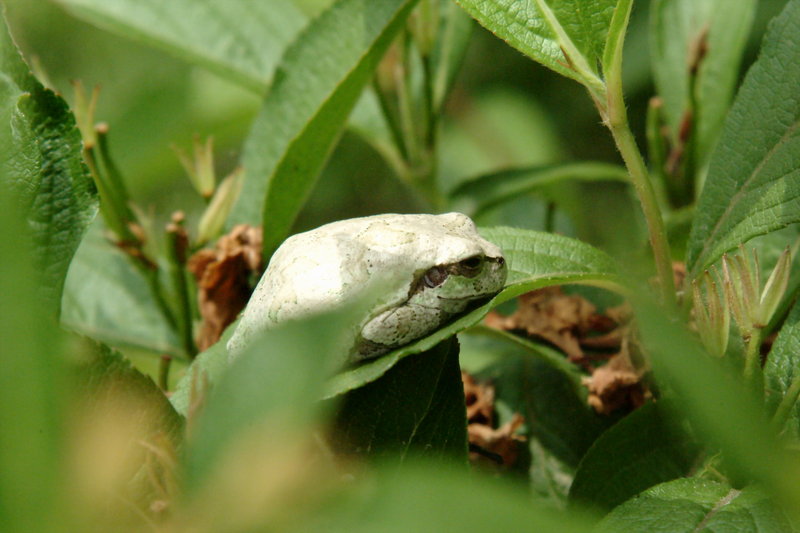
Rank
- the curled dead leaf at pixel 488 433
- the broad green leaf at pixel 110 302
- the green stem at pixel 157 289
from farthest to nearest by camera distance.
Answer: the broad green leaf at pixel 110 302
the green stem at pixel 157 289
the curled dead leaf at pixel 488 433

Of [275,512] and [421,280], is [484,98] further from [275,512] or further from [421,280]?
[275,512]

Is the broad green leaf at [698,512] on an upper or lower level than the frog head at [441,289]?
lower

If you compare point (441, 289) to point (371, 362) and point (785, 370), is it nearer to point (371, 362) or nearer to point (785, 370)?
point (371, 362)

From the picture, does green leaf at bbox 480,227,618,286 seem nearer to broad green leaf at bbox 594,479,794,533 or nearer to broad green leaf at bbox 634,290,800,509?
broad green leaf at bbox 594,479,794,533

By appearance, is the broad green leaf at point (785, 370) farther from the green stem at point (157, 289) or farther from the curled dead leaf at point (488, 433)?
the green stem at point (157, 289)

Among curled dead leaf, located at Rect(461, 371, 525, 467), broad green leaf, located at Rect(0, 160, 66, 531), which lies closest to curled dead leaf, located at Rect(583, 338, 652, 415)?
curled dead leaf, located at Rect(461, 371, 525, 467)

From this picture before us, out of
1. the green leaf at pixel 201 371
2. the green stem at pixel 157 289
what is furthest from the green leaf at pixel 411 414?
the green stem at pixel 157 289
